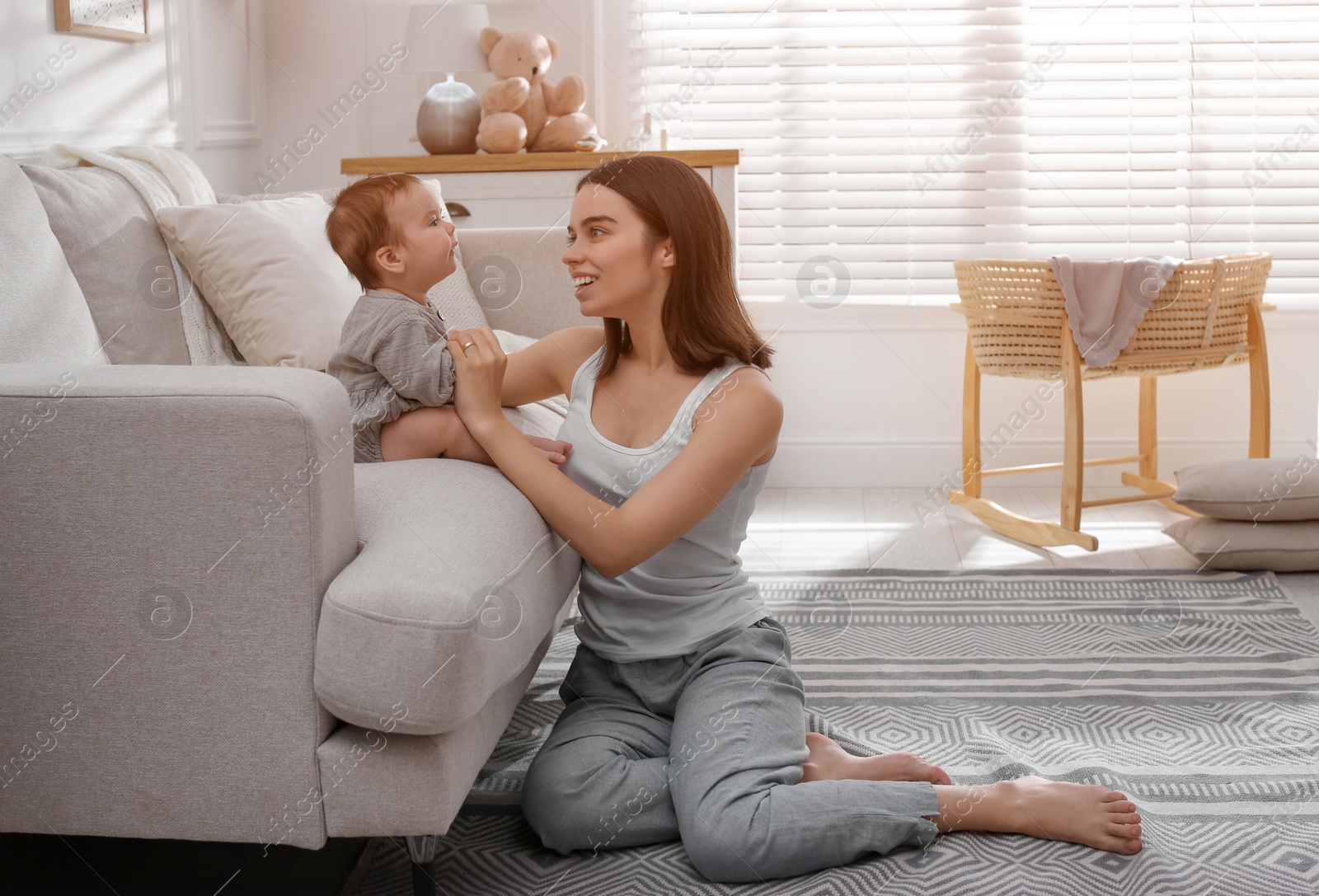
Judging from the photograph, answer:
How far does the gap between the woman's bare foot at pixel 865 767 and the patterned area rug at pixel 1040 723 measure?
0.34ft

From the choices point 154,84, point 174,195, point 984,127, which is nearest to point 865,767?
point 174,195

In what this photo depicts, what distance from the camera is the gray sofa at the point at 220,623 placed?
1.08 metres

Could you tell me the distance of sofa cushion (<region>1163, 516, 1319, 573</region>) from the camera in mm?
2453

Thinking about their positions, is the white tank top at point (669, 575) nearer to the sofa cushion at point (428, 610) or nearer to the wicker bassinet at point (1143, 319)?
the sofa cushion at point (428, 610)

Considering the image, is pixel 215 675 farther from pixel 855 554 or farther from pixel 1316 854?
pixel 855 554

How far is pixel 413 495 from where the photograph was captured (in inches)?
50.8

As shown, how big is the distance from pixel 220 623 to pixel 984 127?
114 inches

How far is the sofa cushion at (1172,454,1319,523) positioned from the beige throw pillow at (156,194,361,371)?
1.83 m

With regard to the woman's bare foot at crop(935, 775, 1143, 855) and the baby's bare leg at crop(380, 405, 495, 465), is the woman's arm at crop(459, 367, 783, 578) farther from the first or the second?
the woman's bare foot at crop(935, 775, 1143, 855)

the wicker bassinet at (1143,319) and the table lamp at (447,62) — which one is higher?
the table lamp at (447,62)

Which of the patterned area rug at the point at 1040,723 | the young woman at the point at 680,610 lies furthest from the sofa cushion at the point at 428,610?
the patterned area rug at the point at 1040,723

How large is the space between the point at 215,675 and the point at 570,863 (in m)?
0.50

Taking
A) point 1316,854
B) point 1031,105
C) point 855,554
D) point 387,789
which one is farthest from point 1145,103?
point 387,789

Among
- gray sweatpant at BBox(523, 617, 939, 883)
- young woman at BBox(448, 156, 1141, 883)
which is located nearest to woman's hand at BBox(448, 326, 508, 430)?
young woman at BBox(448, 156, 1141, 883)
